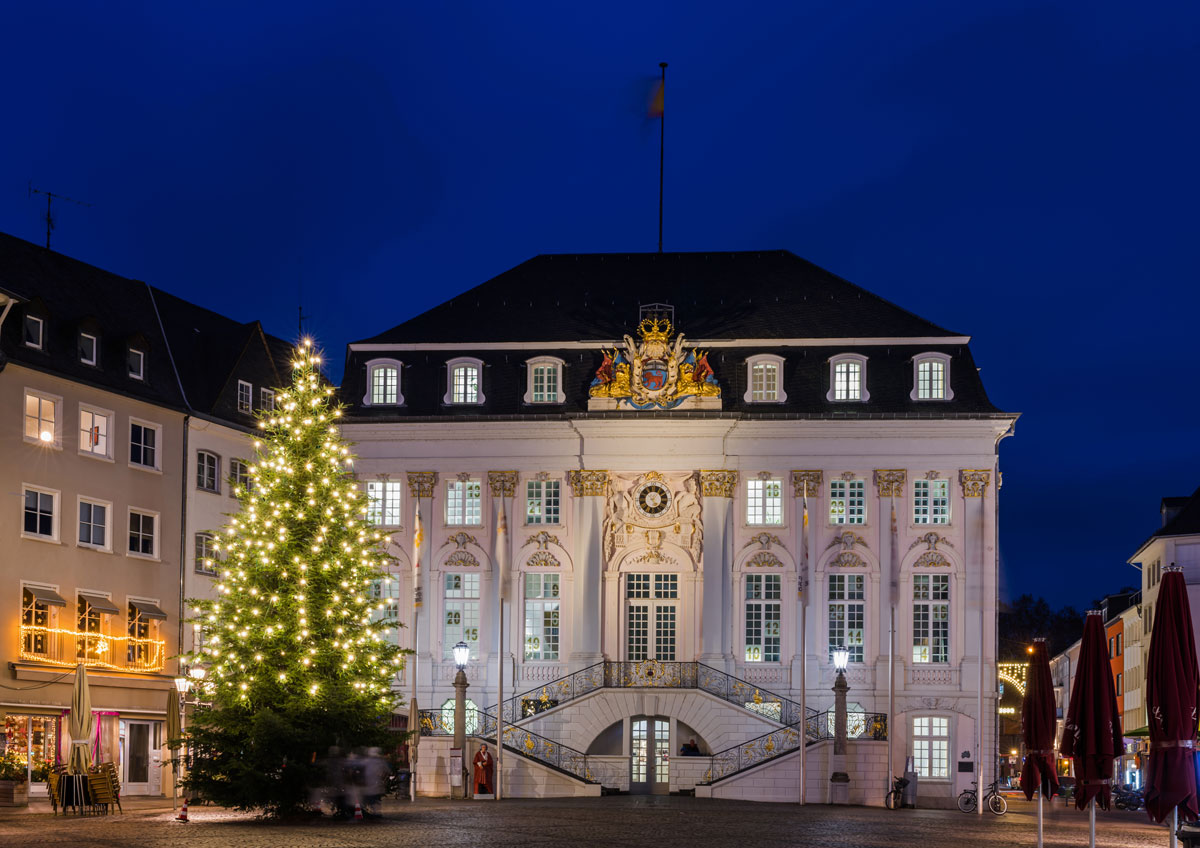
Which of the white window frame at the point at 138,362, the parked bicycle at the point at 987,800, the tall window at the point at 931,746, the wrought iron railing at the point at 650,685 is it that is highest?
the white window frame at the point at 138,362

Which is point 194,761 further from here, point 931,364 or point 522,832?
point 931,364

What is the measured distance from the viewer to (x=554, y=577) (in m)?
58.9

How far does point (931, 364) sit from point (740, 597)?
9603mm

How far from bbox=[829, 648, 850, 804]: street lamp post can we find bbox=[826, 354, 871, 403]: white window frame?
29.0 feet

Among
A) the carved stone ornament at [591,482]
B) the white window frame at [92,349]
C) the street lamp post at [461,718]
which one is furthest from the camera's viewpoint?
the carved stone ornament at [591,482]

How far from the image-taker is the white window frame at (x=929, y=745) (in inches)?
2217

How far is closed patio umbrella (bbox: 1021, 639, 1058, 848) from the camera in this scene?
90.9ft

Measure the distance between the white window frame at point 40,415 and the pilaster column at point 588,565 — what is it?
53.3ft

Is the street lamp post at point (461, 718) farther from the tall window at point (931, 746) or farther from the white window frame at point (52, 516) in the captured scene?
the tall window at point (931, 746)

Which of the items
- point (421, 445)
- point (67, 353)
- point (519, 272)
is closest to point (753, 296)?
point (519, 272)

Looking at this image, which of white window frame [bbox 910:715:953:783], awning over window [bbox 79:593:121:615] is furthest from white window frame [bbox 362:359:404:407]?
white window frame [bbox 910:715:953:783]

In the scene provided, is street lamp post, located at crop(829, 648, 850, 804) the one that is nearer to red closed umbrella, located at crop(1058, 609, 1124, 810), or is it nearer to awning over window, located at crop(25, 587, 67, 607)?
awning over window, located at crop(25, 587, 67, 607)

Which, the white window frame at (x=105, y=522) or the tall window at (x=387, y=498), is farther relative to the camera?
the tall window at (x=387, y=498)

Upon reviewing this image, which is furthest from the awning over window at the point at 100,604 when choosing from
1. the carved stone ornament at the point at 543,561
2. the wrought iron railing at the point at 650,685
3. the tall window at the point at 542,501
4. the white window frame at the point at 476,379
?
the tall window at the point at 542,501
